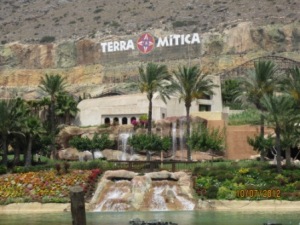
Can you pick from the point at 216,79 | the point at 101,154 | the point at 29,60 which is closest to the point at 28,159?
the point at 101,154

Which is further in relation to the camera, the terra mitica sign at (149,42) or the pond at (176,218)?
the terra mitica sign at (149,42)

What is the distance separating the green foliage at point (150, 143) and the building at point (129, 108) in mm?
10367

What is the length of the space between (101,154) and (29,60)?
236 ft

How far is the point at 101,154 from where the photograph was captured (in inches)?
3034

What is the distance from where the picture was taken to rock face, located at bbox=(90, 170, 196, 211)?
5350 centimetres

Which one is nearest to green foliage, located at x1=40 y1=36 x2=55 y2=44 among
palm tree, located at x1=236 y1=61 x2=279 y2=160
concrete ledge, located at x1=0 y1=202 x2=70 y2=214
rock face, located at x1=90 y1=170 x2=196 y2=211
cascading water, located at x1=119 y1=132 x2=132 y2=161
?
cascading water, located at x1=119 y1=132 x2=132 y2=161

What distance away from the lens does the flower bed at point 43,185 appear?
5572 centimetres

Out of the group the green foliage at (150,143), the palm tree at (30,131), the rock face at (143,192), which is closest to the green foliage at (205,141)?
the green foliage at (150,143)

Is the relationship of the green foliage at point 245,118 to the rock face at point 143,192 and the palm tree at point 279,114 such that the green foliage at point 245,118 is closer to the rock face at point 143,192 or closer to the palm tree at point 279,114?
the palm tree at point 279,114

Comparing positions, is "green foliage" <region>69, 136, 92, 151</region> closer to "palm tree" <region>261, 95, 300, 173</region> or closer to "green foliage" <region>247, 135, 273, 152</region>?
"green foliage" <region>247, 135, 273, 152</region>

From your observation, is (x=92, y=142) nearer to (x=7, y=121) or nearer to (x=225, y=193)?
(x=7, y=121)

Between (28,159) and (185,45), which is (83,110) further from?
(185,45)

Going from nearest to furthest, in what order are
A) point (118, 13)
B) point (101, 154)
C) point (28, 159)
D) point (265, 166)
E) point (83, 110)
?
point (265, 166) < point (28, 159) < point (101, 154) < point (83, 110) < point (118, 13)
